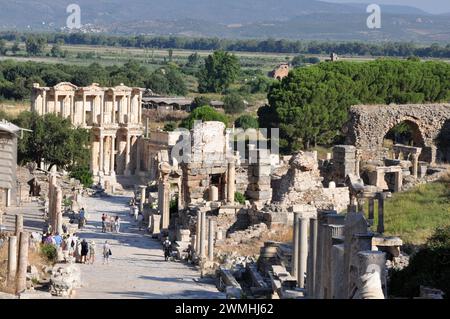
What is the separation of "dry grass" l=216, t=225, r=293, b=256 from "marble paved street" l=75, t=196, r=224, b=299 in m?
1.31

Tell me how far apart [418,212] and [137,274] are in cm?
700

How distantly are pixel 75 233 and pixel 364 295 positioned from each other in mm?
24101

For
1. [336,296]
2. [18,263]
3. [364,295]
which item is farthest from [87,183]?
[364,295]

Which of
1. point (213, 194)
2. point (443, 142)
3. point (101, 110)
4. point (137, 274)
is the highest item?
point (101, 110)

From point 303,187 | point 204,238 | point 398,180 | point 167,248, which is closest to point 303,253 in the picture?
point 204,238

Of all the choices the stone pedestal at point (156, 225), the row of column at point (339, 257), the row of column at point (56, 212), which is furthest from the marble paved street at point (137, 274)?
the row of column at point (339, 257)

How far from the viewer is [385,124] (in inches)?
1959

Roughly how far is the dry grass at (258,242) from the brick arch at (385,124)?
52.7ft

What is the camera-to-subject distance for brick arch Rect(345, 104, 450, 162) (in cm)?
4916

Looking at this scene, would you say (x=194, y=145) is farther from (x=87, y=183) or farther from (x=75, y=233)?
(x=87, y=183)

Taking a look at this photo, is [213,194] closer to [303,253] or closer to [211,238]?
[211,238]

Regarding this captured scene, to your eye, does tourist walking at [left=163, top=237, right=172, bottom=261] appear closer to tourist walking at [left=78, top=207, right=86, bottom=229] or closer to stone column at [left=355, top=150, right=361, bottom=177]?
tourist walking at [left=78, top=207, right=86, bottom=229]

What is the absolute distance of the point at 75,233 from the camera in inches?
1484

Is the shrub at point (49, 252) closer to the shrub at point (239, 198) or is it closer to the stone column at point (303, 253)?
the stone column at point (303, 253)
